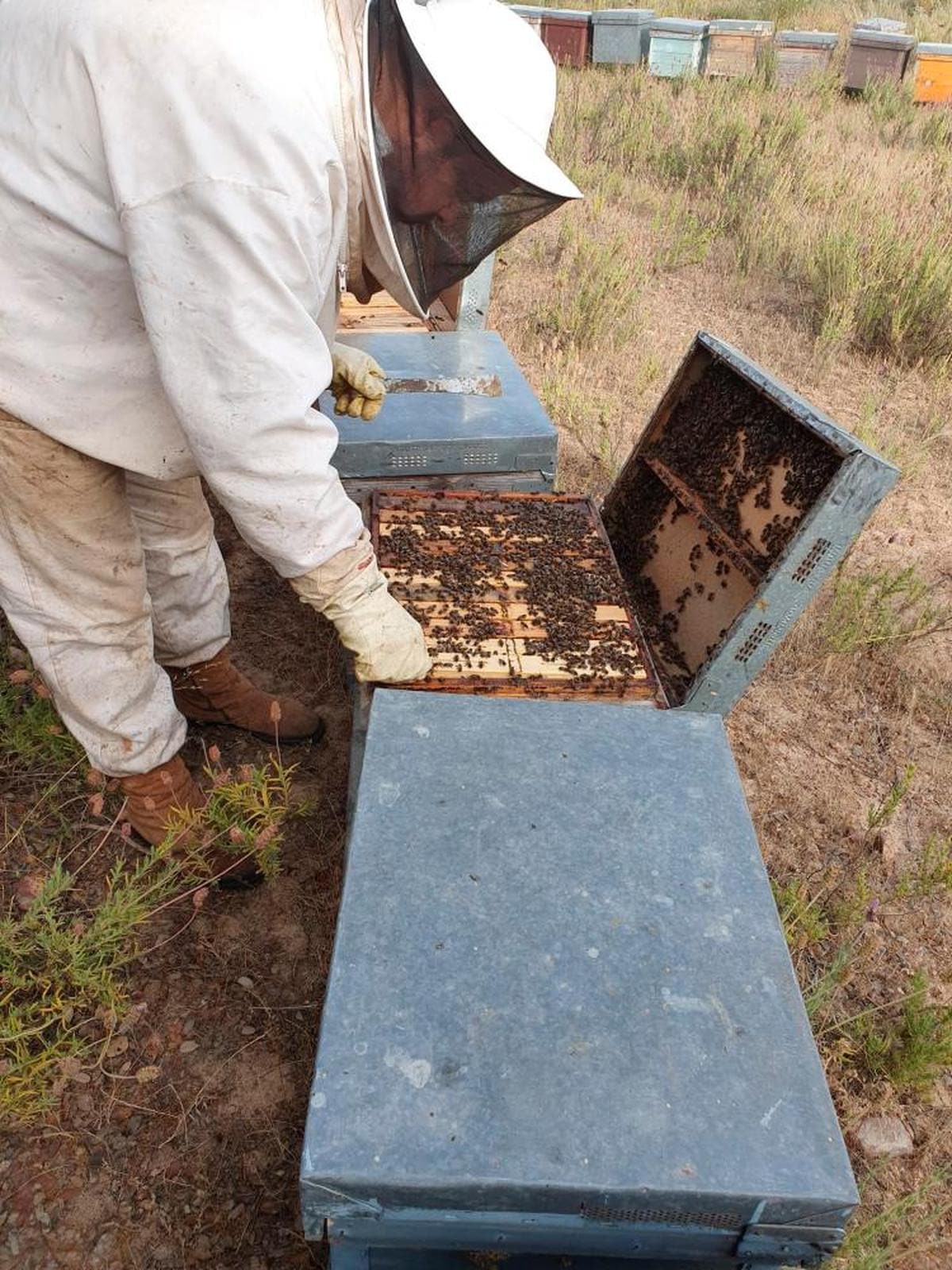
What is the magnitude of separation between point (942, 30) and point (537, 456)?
17.6 m

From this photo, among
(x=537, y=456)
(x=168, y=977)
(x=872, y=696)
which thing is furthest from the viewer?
(x=872, y=696)

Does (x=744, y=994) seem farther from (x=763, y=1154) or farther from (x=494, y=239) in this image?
(x=494, y=239)

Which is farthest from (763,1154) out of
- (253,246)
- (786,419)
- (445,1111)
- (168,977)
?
(786,419)

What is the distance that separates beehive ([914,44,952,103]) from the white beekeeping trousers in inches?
473

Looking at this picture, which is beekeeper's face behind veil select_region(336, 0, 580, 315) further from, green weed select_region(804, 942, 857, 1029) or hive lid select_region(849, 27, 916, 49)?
hive lid select_region(849, 27, 916, 49)

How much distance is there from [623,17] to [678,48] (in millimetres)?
880

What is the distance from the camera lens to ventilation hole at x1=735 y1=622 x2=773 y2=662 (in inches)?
96.9

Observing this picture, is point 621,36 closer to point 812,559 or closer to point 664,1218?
point 812,559

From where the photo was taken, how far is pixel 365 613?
6.95ft

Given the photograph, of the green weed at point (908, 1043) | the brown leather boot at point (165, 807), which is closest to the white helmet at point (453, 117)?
the brown leather boot at point (165, 807)

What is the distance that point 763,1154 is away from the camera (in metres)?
1.15

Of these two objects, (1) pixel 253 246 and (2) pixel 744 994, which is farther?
(1) pixel 253 246

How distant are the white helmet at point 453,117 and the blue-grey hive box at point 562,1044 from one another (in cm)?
117

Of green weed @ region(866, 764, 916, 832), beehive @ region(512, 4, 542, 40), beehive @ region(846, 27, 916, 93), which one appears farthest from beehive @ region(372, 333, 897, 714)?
beehive @ region(512, 4, 542, 40)
